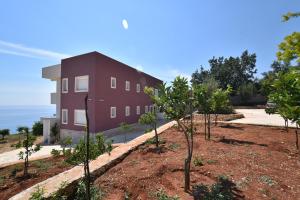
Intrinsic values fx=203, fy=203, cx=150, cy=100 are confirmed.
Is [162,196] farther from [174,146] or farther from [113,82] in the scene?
[113,82]

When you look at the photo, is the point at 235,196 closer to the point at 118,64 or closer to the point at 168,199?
the point at 168,199

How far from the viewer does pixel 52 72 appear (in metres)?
25.6

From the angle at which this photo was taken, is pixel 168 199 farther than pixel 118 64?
No

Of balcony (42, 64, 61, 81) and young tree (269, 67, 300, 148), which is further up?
balcony (42, 64, 61, 81)

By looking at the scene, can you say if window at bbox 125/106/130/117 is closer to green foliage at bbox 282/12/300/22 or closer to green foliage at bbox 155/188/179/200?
green foliage at bbox 155/188/179/200

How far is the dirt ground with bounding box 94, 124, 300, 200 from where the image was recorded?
18.4ft

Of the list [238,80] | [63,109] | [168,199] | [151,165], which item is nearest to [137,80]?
[63,109]

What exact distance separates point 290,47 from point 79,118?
2309cm

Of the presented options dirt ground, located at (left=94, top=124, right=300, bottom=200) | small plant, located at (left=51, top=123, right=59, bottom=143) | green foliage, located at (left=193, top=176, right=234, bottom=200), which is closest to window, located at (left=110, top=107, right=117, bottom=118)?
small plant, located at (left=51, top=123, right=59, bottom=143)

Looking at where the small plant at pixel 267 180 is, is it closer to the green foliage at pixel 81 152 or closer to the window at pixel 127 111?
the green foliage at pixel 81 152

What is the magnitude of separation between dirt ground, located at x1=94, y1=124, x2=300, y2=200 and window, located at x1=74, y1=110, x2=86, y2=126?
1446 centimetres

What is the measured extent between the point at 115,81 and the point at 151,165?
60.6 feet

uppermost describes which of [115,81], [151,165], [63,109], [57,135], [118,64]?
[118,64]

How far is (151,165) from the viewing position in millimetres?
7410
